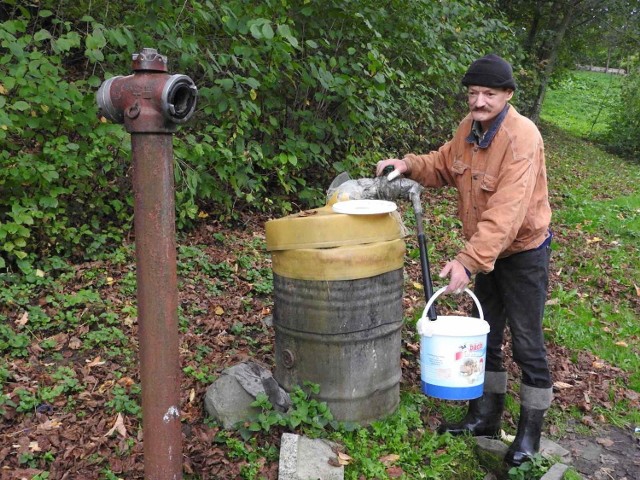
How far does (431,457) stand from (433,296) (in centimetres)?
90

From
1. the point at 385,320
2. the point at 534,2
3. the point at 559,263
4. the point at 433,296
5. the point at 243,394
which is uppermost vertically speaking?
the point at 534,2

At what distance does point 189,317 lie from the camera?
4363 mm

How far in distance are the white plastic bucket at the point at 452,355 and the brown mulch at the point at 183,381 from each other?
88 centimetres

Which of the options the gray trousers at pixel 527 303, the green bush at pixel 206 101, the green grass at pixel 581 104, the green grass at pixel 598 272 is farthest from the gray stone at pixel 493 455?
the green grass at pixel 581 104

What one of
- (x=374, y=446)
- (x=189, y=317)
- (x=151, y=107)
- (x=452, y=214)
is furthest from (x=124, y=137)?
(x=452, y=214)

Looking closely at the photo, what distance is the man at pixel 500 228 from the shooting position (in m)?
2.88

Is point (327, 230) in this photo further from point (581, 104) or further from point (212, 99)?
point (581, 104)

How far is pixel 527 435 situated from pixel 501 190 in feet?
4.52

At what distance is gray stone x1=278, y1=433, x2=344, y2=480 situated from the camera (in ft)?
9.32

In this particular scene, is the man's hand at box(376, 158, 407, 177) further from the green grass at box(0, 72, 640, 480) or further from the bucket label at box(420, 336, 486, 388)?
the green grass at box(0, 72, 640, 480)

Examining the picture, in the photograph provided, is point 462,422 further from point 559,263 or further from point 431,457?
point 559,263

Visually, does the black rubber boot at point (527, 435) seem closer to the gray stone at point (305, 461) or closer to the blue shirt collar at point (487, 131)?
the gray stone at point (305, 461)

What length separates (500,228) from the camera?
284 cm

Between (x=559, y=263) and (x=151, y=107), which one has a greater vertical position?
(x=151, y=107)
